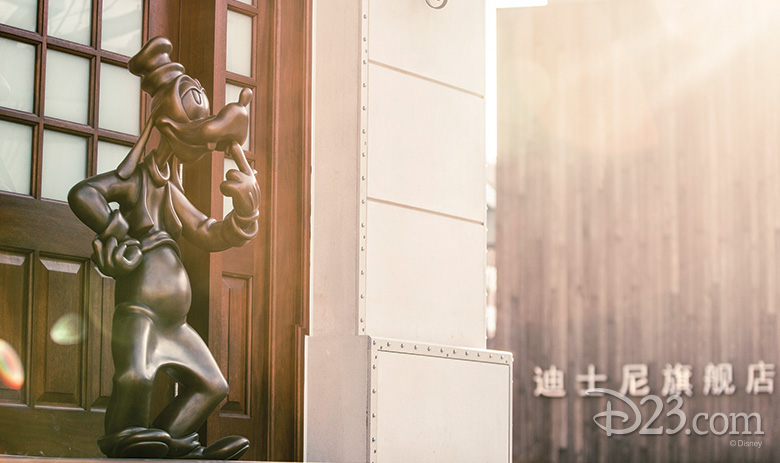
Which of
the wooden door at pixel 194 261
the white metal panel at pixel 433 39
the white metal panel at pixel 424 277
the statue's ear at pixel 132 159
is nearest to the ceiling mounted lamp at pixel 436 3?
the white metal panel at pixel 433 39

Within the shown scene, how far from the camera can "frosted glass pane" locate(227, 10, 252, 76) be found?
3.75 m

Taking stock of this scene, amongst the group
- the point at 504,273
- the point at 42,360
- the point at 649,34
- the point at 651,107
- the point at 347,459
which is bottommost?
the point at 347,459

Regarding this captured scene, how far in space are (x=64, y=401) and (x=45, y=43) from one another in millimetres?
1134

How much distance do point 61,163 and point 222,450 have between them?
1.14 meters

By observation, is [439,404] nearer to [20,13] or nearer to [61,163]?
[61,163]

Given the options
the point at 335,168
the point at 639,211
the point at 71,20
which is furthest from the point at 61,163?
the point at 639,211

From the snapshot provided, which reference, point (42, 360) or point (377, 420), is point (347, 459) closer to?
point (377, 420)

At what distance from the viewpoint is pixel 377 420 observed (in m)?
3.51

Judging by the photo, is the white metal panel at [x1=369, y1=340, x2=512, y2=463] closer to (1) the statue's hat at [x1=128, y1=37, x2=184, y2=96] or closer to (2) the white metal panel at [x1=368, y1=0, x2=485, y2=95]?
(2) the white metal panel at [x1=368, y1=0, x2=485, y2=95]

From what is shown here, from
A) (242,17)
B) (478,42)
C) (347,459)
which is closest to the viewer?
(347,459)

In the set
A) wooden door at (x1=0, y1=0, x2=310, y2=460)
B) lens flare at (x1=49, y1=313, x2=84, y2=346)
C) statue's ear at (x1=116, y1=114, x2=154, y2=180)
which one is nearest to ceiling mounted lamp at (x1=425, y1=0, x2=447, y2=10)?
wooden door at (x1=0, y1=0, x2=310, y2=460)

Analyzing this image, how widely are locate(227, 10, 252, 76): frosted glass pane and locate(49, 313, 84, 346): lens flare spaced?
1.08 metres

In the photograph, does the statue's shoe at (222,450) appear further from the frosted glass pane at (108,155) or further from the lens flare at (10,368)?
the frosted glass pane at (108,155)

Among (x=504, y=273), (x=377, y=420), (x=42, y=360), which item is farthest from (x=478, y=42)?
(x=504, y=273)
